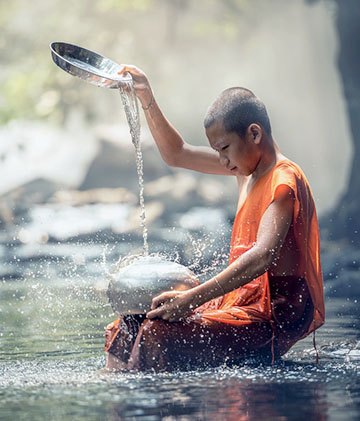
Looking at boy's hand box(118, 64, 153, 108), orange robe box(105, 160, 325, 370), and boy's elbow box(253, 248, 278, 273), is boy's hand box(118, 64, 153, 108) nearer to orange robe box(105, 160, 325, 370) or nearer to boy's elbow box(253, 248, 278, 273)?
orange robe box(105, 160, 325, 370)

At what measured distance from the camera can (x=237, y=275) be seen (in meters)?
3.74

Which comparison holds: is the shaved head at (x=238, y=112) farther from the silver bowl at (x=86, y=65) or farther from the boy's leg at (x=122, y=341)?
the boy's leg at (x=122, y=341)

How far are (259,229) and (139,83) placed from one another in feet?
3.62

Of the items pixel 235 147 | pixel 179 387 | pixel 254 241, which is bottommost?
pixel 179 387

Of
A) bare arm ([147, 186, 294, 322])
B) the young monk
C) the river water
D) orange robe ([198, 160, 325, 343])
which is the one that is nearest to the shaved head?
the young monk

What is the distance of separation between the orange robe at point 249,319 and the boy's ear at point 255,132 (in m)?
0.15

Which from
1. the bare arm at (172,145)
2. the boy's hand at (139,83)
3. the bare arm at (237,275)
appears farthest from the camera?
the bare arm at (172,145)

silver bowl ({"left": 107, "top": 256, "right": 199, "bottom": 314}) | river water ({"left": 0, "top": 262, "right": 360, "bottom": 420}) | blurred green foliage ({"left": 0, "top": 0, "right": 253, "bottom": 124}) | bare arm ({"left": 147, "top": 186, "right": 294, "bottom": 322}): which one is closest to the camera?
river water ({"left": 0, "top": 262, "right": 360, "bottom": 420})

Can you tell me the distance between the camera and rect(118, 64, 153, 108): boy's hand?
14.4 feet

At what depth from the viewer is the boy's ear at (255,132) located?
3.94 meters

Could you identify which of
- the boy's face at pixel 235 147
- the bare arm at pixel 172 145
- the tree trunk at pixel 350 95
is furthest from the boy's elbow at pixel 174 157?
the tree trunk at pixel 350 95

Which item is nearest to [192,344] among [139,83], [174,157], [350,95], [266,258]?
[266,258]

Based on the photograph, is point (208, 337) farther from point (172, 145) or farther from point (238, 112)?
point (172, 145)

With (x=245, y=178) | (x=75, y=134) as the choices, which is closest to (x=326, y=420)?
(x=245, y=178)
